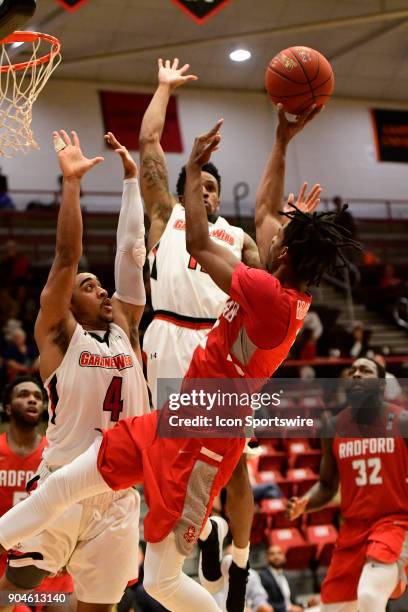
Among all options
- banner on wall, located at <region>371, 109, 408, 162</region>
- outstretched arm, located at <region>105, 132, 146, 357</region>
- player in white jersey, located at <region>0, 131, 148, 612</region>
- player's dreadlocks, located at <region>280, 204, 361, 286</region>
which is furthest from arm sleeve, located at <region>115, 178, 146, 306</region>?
banner on wall, located at <region>371, 109, 408, 162</region>

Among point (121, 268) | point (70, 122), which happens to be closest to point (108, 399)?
point (121, 268)

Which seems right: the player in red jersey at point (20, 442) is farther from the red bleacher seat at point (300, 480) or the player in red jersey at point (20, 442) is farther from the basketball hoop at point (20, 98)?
the red bleacher seat at point (300, 480)

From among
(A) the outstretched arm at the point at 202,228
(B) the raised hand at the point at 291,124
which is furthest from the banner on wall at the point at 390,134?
(A) the outstretched arm at the point at 202,228

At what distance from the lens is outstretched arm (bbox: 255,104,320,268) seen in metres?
5.28

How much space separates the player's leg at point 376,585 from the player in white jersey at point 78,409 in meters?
1.78

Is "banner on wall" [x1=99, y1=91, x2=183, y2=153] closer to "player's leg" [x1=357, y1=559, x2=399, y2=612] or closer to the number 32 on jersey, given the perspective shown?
the number 32 on jersey

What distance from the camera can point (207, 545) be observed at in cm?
562

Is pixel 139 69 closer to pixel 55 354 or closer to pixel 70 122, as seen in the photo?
pixel 70 122

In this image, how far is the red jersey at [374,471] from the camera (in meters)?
6.54

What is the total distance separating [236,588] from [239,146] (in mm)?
→ 14849

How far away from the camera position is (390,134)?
20203mm

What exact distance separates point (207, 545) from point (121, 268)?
181 cm

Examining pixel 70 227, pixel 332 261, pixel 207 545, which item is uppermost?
pixel 70 227

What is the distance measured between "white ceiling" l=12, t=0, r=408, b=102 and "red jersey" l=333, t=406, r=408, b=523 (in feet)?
31.9
